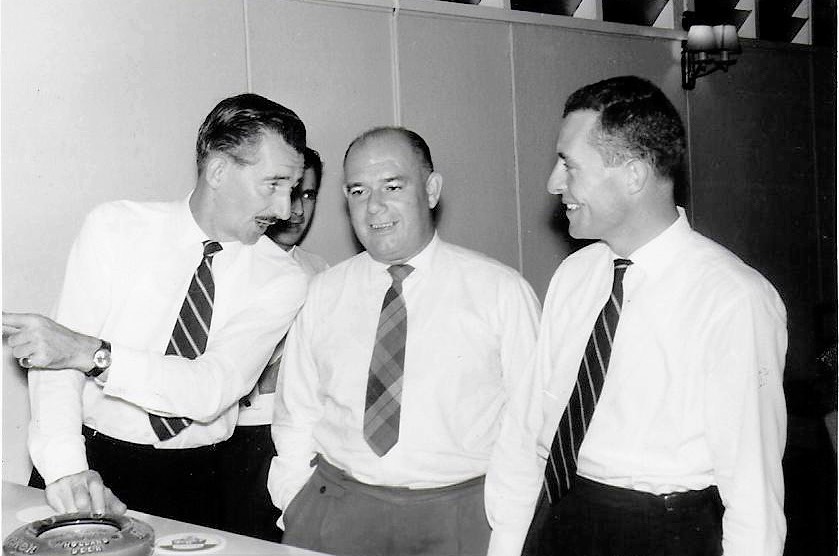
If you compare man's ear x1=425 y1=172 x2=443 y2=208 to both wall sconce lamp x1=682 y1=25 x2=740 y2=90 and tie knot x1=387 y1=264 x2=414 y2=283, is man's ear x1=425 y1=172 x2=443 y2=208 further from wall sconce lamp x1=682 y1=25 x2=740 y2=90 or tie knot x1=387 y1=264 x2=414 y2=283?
wall sconce lamp x1=682 y1=25 x2=740 y2=90

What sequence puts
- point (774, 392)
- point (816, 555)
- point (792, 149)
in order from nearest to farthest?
point (774, 392) < point (816, 555) < point (792, 149)

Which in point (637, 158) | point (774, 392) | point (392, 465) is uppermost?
point (637, 158)

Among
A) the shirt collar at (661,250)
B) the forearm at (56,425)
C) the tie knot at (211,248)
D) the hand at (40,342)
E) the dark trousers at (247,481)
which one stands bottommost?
the dark trousers at (247,481)

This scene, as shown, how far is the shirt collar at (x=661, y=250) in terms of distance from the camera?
225 cm

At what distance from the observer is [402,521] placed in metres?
2.55

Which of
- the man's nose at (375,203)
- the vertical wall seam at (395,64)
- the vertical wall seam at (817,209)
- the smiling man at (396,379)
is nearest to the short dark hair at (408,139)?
the smiling man at (396,379)

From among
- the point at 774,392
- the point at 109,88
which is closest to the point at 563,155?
the point at 774,392

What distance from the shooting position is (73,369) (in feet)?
7.44

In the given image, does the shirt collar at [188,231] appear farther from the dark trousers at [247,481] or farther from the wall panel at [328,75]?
the wall panel at [328,75]

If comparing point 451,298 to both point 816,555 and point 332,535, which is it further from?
point 816,555

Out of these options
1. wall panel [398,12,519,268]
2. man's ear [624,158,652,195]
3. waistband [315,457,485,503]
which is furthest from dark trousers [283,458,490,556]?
wall panel [398,12,519,268]

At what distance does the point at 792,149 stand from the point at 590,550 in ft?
16.6

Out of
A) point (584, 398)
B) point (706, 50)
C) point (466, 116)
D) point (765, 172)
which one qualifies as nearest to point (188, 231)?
point (584, 398)

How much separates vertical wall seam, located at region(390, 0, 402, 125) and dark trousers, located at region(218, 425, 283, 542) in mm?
1698
